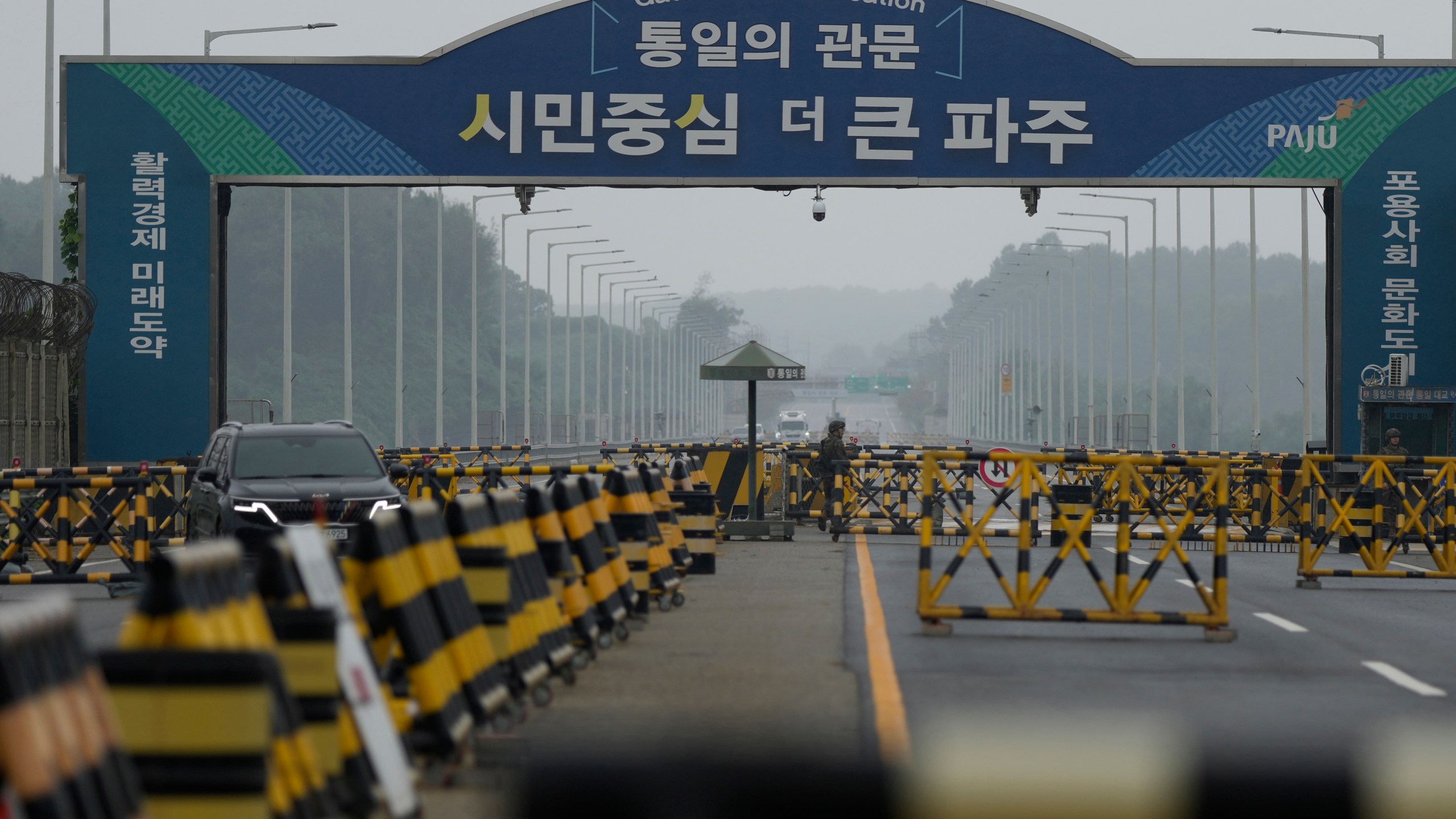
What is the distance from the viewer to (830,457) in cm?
2727

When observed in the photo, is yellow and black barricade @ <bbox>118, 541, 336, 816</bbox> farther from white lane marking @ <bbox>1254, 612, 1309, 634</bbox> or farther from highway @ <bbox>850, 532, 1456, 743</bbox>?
white lane marking @ <bbox>1254, 612, 1309, 634</bbox>

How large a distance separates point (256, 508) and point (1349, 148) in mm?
16286

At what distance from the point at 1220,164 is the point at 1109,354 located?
56.5m

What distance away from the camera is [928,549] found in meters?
13.6

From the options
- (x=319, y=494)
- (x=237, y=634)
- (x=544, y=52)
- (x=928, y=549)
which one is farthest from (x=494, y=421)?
(x=237, y=634)

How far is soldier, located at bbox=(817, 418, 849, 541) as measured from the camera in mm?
27062

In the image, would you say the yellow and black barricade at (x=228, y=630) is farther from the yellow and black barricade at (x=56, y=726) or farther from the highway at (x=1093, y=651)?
the highway at (x=1093, y=651)

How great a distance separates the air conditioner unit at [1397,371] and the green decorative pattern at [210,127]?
51.2ft

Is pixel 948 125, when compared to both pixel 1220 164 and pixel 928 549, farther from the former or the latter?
pixel 928 549

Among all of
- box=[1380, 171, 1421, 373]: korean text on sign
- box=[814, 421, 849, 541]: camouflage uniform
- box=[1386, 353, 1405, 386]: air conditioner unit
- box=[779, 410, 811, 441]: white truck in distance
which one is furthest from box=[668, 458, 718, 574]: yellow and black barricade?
box=[779, 410, 811, 441]: white truck in distance

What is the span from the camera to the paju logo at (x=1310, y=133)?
1027 inches

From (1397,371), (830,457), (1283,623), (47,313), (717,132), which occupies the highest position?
(717,132)

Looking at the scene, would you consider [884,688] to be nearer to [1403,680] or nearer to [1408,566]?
[1403,680]

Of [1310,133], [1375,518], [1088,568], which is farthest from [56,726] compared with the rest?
[1310,133]
